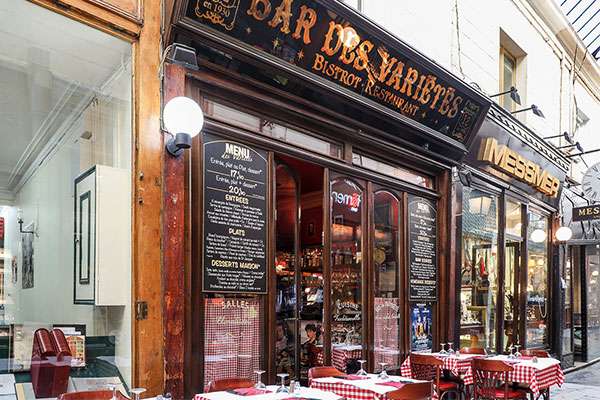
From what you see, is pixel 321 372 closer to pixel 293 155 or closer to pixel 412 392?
pixel 412 392

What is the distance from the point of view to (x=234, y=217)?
5848 millimetres

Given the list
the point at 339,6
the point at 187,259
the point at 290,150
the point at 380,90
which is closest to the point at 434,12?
the point at 380,90

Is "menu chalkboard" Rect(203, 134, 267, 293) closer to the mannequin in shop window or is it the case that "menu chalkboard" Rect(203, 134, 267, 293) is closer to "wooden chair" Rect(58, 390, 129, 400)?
"wooden chair" Rect(58, 390, 129, 400)

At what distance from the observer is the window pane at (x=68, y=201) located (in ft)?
16.0

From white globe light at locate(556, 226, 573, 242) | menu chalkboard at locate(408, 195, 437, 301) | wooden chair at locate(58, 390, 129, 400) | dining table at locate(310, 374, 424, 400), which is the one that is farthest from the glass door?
white globe light at locate(556, 226, 573, 242)

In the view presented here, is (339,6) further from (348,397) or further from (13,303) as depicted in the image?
(13,303)

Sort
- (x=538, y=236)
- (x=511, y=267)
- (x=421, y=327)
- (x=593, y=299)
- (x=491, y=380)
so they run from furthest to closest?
1. (x=593, y=299)
2. (x=538, y=236)
3. (x=511, y=267)
4. (x=421, y=327)
5. (x=491, y=380)

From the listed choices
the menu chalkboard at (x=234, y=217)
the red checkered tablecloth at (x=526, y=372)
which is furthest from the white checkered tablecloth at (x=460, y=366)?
the menu chalkboard at (x=234, y=217)

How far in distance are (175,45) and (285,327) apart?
12.5ft

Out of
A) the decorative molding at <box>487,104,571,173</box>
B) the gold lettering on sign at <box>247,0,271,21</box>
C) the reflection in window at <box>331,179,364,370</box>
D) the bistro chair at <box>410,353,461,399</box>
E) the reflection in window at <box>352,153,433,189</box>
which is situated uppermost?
the gold lettering on sign at <box>247,0,271,21</box>

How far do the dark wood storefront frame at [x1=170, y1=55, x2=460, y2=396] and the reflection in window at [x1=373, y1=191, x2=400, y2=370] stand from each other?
17 centimetres

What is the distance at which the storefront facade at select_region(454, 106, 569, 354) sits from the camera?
1009 cm

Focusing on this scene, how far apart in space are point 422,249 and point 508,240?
3.49 meters

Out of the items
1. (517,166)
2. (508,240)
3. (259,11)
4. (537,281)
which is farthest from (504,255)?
(259,11)
